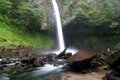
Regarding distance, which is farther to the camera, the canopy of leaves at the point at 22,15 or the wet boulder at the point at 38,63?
the canopy of leaves at the point at 22,15

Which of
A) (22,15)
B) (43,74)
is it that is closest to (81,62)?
(43,74)

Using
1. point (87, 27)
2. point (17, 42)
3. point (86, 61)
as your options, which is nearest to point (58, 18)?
point (87, 27)

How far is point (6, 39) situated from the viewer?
40.5 m

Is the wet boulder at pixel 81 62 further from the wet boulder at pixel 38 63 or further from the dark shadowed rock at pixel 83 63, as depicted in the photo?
the wet boulder at pixel 38 63

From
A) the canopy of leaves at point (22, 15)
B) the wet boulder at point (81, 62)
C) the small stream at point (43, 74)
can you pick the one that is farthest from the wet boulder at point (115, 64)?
the canopy of leaves at point (22, 15)

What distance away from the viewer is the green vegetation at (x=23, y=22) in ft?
150

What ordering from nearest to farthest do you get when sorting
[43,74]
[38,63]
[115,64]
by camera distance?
[115,64] < [43,74] < [38,63]

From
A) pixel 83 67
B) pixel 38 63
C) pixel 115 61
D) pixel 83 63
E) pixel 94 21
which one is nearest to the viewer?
pixel 115 61

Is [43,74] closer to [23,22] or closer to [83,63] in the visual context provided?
[83,63]

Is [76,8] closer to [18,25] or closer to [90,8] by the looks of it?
[90,8]

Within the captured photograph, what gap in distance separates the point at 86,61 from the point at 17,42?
24.5 m

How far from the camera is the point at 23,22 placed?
4666cm

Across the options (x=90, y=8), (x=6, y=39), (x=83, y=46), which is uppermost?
(x=90, y=8)

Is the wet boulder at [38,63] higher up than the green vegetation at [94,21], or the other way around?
the green vegetation at [94,21]
